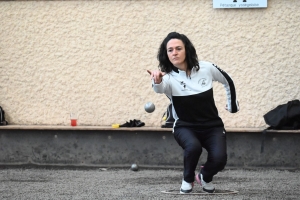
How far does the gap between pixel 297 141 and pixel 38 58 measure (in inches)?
138

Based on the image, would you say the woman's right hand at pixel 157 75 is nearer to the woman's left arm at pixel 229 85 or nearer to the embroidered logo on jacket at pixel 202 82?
the embroidered logo on jacket at pixel 202 82

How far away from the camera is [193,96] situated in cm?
738

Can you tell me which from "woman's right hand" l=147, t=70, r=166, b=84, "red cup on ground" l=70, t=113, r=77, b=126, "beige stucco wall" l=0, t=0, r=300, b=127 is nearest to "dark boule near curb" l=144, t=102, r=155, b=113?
"beige stucco wall" l=0, t=0, r=300, b=127

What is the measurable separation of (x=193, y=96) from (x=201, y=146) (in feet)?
1.54

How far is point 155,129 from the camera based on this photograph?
9828 mm

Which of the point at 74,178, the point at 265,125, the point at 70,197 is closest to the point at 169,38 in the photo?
the point at 70,197

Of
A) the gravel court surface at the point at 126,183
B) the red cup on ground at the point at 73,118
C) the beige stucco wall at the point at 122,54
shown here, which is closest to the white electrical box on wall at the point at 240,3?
the beige stucco wall at the point at 122,54

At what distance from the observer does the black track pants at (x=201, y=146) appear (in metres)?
7.34

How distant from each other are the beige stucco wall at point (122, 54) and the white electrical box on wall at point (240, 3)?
0.09 m

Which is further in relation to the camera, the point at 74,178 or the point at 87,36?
the point at 87,36

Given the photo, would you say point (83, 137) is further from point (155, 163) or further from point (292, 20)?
point (292, 20)

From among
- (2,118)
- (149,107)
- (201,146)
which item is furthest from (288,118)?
(2,118)

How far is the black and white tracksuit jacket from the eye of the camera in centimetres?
739

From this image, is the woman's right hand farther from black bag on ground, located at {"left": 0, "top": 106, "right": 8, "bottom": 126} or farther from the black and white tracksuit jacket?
black bag on ground, located at {"left": 0, "top": 106, "right": 8, "bottom": 126}
